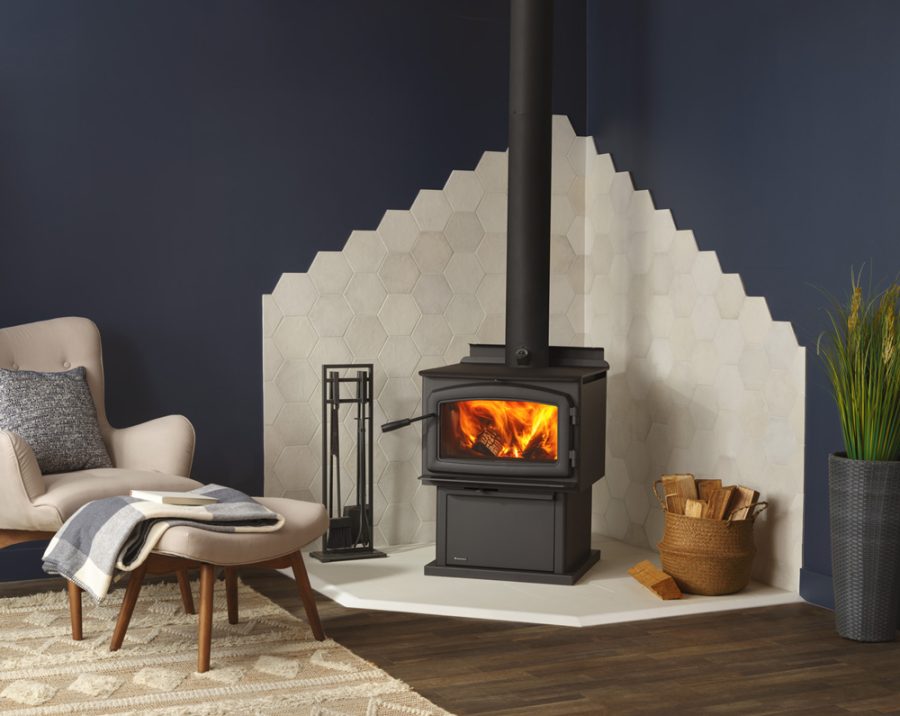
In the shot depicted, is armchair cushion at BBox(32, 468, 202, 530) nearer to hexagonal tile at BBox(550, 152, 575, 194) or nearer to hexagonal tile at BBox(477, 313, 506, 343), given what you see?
hexagonal tile at BBox(477, 313, 506, 343)

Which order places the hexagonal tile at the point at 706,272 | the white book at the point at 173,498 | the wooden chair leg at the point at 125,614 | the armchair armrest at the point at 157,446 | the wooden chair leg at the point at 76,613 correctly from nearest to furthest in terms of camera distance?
the white book at the point at 173,498
the wooden chair leg at the point at 125,614
the wooden chair leg at the point at 76,613
the armchair armrest at the point at 157,446
the hexagonal tile at the point at 706,272

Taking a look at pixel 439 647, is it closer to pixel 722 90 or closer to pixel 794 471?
pixel 794 471

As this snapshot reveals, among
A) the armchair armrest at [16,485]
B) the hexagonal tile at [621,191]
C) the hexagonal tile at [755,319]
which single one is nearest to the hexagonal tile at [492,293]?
the hexagonal tile at [621,191]

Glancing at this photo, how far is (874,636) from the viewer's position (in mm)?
3562

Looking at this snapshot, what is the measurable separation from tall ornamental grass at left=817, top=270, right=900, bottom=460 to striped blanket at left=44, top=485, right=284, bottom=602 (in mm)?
1768

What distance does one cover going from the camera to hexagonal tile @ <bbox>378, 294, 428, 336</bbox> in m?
4.94

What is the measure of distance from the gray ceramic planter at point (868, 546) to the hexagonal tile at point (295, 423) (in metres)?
2.16

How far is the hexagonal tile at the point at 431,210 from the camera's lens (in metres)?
4.97

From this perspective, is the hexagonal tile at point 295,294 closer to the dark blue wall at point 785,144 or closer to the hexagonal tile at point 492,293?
the hexagonal tile at point 492,293

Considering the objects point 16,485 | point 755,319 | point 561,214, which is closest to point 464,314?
point 561,214

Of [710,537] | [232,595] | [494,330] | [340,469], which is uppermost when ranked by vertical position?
[494,330]

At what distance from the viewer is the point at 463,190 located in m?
5.05

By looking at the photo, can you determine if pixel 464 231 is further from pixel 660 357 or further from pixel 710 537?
pixel 710 537

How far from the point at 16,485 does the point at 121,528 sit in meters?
0.59
